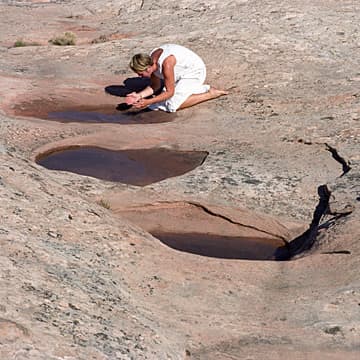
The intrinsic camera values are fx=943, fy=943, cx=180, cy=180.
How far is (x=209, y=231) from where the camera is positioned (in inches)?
336

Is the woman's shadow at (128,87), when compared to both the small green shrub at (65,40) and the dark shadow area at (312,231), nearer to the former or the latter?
the small green shrub at (65,40)

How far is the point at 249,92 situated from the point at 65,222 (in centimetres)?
604

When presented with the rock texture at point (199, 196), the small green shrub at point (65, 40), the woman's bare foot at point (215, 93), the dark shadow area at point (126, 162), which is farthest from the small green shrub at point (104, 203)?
the small green shrub at point (65, 40)

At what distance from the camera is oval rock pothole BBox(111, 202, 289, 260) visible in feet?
26.9

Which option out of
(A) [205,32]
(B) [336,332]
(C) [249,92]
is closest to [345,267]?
(B) [336,332]

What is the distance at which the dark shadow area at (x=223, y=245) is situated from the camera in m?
8.10

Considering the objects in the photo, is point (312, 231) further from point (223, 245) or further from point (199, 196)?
point (199, 196)

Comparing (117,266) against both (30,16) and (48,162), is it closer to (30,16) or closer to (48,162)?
(48,162)

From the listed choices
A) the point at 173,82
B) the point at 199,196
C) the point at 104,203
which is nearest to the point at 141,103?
the point at 173,82

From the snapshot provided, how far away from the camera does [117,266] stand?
6.51m

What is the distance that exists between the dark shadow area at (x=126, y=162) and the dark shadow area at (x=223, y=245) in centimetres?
116

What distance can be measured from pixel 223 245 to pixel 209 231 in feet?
0.85

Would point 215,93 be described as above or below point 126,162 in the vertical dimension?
below

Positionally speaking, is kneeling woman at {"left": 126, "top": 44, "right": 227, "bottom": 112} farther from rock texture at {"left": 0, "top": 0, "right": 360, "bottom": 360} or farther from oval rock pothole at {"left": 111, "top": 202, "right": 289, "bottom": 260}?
oval rock pothole at {"left": 111, "top": 202, "right": 289, "bottom": 260}
